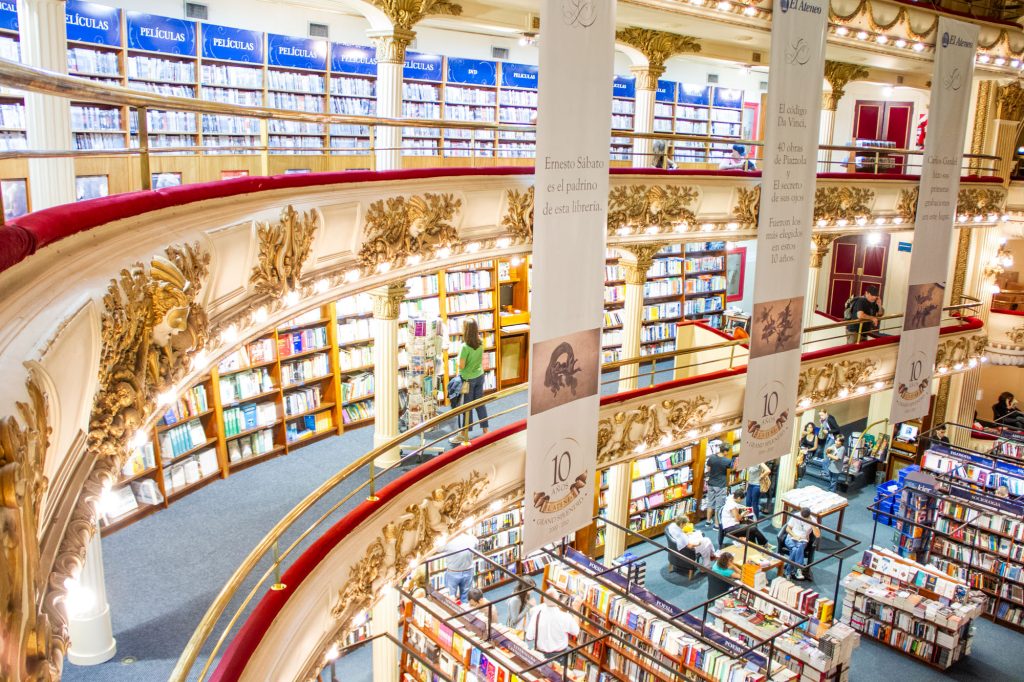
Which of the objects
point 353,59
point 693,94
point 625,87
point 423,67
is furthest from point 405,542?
point 693,94

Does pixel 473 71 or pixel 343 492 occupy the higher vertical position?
pixel 473 71

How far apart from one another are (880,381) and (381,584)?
29.0ft

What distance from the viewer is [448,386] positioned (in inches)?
447

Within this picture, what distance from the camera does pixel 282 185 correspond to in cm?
479

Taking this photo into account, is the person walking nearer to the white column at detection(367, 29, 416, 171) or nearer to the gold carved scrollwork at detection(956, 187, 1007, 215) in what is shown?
the white column at detection(367, 29, 416, 171)

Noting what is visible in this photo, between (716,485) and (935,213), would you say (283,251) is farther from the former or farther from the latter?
(935,213)

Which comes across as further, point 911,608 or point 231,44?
point 231,44

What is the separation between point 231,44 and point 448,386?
514 centimetres

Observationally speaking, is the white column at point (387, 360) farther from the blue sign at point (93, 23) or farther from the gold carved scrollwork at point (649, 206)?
the blue sign at point (93, 23)

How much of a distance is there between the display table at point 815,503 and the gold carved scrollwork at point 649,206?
15.6ft

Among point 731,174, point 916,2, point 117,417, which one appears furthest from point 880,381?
point 117,417

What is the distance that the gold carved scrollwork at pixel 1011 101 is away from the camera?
15258 mm

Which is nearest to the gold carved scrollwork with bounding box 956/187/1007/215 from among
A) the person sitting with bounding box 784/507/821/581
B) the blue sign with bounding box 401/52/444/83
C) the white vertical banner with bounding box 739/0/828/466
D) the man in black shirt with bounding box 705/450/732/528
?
the man in black shirt with bounding box 705/450/732/528

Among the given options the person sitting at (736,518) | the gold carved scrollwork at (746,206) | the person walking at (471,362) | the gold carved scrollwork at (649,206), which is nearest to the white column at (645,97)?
the gold carved scrollwork at (746,206)
